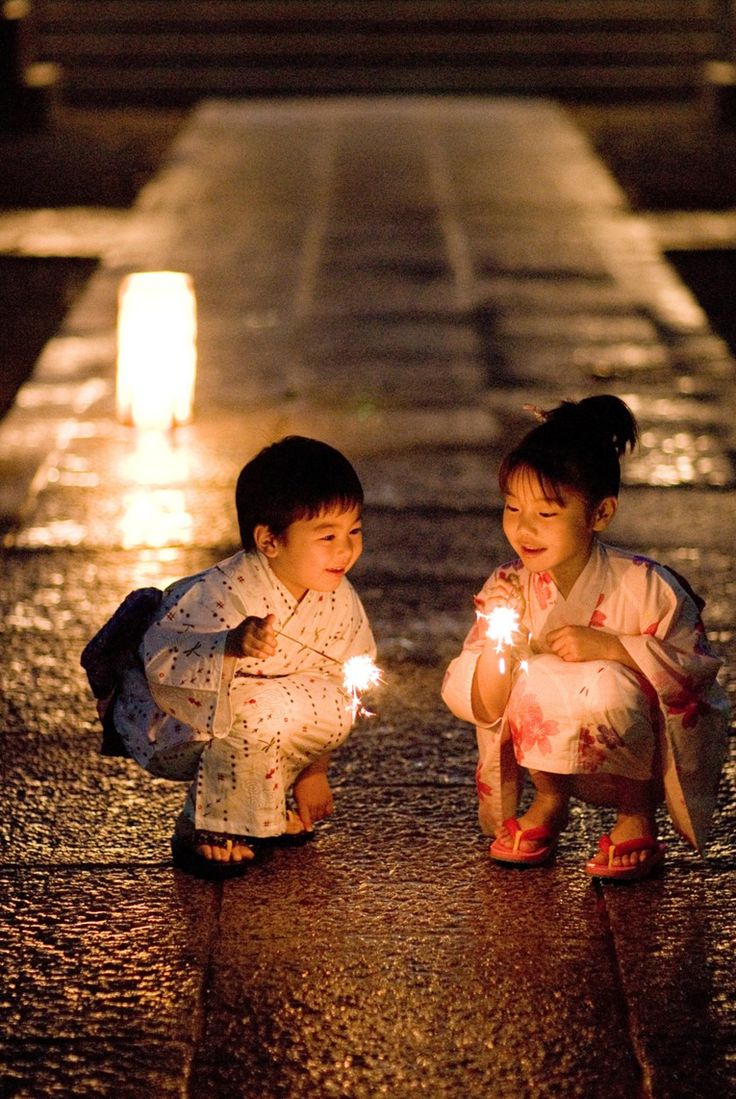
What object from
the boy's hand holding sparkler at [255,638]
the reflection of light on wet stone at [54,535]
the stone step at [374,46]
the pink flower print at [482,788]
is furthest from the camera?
the stone step at [374,46]

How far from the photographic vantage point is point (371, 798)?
14.1 feet

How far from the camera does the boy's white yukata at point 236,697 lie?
3756 millimetres

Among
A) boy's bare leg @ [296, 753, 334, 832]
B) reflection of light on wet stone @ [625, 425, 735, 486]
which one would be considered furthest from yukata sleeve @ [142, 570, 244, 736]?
reflection of light on wet stone @ [625, 425, 735, 486]

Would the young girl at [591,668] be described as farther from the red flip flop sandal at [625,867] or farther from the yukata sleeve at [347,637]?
the yukata sleeve at [347,637]

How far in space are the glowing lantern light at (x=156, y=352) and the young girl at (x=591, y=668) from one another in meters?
4.06

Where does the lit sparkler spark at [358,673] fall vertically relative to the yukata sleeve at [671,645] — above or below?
below

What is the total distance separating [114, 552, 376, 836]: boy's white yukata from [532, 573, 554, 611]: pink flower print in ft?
1.42

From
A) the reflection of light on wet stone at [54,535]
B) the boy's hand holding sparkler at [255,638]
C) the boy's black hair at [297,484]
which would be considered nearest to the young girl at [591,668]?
the boy's black hair at [297,484]

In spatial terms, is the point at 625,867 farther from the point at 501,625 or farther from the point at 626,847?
the point at 501,625

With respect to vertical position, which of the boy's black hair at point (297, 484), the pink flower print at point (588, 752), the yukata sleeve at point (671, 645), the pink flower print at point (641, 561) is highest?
the boy's black hair at point (297, 484)

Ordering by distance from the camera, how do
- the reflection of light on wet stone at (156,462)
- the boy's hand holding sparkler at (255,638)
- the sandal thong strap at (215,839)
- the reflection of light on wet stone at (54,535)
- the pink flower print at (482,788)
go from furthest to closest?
the reflection of light on wet stone at (156,462) < the reflection of light on wet stone at (54,535) < the pink flower print at (482,788) < the sandal thong strap at (215,839) < the boy's hand holding sparkler at (255,638)

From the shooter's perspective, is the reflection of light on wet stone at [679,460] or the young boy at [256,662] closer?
the young boy at [256,662]

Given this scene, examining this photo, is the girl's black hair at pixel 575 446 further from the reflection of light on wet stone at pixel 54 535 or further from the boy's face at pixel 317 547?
the reflection of light on wet stone at pixel 54 535

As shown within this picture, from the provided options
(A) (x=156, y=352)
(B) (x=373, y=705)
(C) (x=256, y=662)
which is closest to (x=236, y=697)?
(C) (x=256, y=662)
